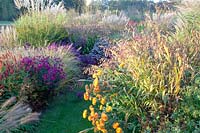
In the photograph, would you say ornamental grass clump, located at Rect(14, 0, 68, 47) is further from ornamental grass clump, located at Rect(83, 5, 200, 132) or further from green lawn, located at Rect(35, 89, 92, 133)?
ornamental grass clump, located at Rect(83, 5, 200, 132)

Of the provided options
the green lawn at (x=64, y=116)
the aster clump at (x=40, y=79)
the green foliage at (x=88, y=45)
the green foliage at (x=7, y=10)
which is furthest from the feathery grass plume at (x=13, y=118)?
the green foliage at (x=7, y=10)

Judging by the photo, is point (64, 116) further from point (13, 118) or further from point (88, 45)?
point (88, 45)

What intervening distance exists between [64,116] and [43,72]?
31.8 inches

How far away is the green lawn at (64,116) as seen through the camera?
557 centimetres

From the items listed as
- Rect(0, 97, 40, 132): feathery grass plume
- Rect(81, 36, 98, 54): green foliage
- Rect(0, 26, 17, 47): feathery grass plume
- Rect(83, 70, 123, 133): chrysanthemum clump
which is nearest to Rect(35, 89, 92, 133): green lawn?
Rect(83, 70, 123, 133): chrysanthemum clump

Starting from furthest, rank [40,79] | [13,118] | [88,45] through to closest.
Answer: [88,45] < [40,79] < [13,118]

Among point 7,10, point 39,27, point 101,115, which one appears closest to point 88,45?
point 39,27

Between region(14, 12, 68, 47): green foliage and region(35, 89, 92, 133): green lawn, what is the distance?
9.50 feet

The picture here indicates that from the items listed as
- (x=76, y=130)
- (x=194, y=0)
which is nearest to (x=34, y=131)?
(x=76, y=130)

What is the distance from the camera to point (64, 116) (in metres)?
6.20

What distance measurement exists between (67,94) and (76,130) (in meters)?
1.87

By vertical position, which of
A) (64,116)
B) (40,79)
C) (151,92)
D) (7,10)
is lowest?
(7,10)

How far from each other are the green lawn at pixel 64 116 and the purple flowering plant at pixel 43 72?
0.44m

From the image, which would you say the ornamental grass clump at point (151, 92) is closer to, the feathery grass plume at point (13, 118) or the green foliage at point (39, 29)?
→ the feathery grass plume at point (13, 118)
